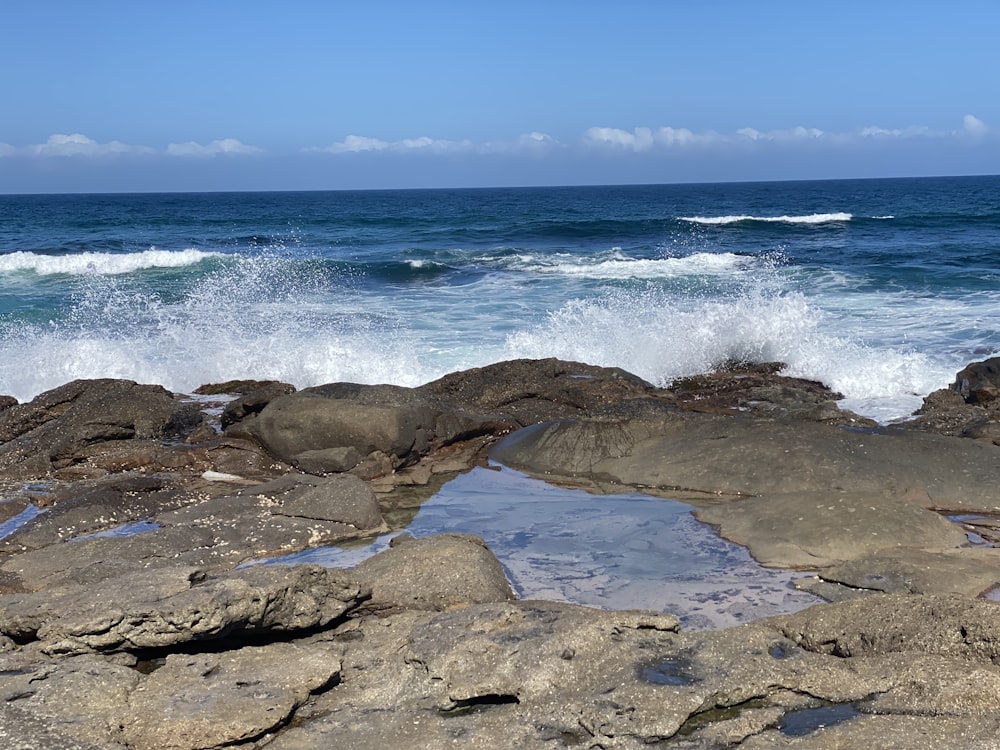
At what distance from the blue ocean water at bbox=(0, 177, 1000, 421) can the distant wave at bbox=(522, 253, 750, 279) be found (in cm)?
10

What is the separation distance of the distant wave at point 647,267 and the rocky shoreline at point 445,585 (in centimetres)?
1289

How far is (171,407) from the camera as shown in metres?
8.88

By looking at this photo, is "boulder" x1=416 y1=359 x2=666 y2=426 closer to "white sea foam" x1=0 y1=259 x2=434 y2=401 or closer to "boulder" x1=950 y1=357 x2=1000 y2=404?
"white sea foam" x1=0 y1=259 x2=434 y2=401

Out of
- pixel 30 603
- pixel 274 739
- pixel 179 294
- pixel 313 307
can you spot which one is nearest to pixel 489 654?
pixel 274 739

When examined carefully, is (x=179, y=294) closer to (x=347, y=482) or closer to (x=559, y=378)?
(x=559, y=378)

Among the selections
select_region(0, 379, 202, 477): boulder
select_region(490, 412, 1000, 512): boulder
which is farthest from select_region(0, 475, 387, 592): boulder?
select_region(0, 379, 202, 477): boulder

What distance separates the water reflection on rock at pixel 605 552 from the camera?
16.7ft

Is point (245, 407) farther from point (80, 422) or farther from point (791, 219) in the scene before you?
point (791, 219)

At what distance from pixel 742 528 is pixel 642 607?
1.29 meters

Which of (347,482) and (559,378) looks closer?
(347,482)

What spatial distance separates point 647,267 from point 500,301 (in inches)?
285

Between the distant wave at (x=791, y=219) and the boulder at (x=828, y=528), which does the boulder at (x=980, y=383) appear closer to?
the boulder at (x=828, y=528)

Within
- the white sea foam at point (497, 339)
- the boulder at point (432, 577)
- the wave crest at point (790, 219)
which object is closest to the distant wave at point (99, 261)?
the white sea foam at point (497, 339)

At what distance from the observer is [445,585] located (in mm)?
4891
